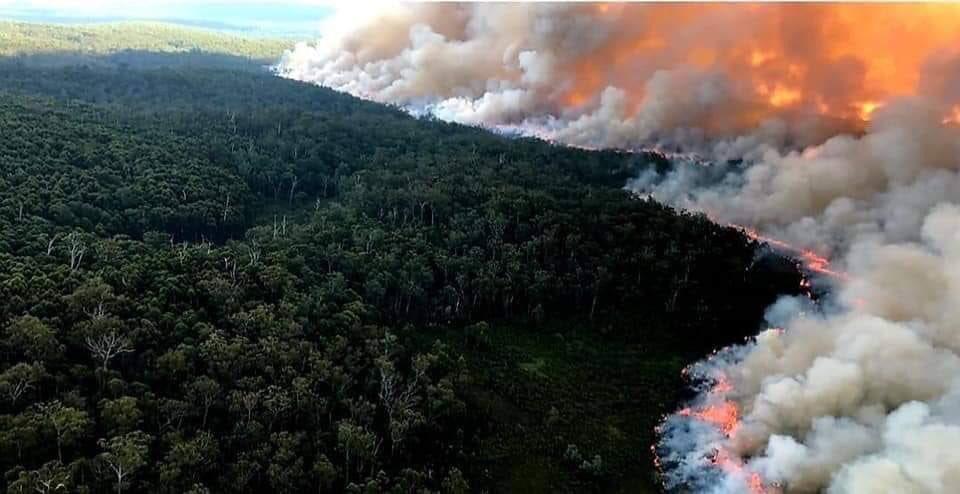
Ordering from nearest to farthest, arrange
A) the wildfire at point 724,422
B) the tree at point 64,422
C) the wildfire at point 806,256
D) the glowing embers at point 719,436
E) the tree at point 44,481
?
the tree at point 44,481 → the tree at point 64,422 → the wildfire at point 724,422 → the glowing embers at point 719,436 → the wildfire at point 806,256

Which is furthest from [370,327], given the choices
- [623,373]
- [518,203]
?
[518,203]

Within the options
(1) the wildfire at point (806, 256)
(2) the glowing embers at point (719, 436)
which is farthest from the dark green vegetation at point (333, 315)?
(1) the wildfire at point (806, 256)

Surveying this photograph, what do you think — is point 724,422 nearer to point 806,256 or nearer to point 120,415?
point 806,256

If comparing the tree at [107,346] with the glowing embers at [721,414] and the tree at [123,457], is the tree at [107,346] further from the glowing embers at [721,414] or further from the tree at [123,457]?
the glowing embers at [721,414]

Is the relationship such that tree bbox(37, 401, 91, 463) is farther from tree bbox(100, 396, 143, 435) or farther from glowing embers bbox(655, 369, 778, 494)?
glowing embers bbox(655, 369, 778, 494)

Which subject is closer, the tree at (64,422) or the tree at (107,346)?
the tree at (64,422)

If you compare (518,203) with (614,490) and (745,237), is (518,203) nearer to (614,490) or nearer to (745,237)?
(745,237)
